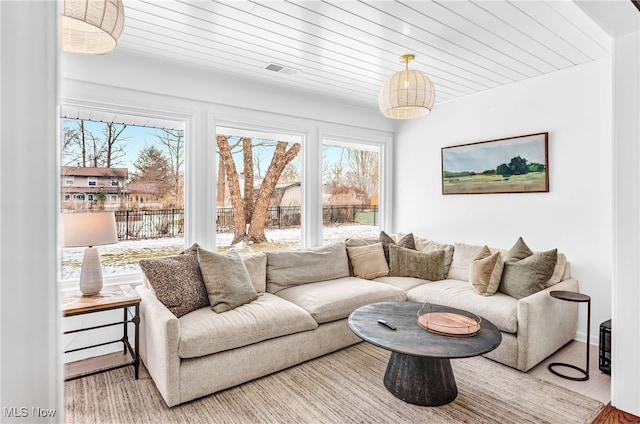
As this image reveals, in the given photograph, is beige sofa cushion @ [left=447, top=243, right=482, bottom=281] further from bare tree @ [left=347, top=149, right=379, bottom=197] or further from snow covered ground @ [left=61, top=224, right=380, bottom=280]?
snow covered ground @ [left=61, top=224, right=380, bottom=280]

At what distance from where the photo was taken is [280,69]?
3.41 m

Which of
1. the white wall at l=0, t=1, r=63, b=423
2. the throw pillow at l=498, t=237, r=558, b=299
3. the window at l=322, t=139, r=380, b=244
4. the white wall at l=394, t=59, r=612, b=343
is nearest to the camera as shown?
the white wall at l=0, t=1, r=63, b=423

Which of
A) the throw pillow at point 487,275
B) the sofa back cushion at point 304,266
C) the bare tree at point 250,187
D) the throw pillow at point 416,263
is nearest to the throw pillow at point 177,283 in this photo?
the sofa back cushion at point 304,266

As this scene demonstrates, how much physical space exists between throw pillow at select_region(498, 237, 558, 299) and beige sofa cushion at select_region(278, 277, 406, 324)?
0.94 metres

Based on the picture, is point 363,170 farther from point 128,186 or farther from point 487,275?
point 128,186

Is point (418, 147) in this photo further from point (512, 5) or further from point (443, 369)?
point (443, 369)

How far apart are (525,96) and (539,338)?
2.38 m

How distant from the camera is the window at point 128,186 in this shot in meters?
3.00

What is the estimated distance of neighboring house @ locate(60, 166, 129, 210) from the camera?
9.80ft

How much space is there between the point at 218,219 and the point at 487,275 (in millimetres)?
2638

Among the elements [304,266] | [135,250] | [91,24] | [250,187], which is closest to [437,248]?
[304,266]

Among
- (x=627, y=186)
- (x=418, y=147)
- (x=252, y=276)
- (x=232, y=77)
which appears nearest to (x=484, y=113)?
(x=418, y=147)

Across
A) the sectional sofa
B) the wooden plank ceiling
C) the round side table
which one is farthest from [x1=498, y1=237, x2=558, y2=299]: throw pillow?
the wooden plank ceiling

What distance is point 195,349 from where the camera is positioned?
2322mm
